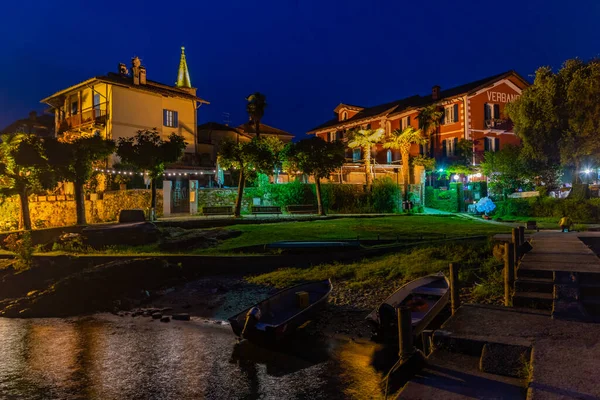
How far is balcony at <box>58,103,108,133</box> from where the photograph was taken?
40094mm

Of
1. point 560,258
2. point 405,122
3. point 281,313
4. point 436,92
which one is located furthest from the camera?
point 405,122

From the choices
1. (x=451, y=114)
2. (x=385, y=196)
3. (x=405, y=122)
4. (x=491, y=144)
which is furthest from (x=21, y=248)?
(x=491, y=144)

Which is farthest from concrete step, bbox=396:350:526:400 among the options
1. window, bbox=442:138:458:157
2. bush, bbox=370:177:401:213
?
window, bbox=442:138:458:157

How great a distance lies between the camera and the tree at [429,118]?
48469 mm

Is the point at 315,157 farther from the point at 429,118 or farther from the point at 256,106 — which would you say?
the point at 256,106

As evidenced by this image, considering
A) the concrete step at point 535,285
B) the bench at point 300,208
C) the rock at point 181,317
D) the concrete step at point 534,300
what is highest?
the bench at point 300,208

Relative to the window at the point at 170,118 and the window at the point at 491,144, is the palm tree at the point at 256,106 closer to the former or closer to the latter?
the window at the point at 170,118

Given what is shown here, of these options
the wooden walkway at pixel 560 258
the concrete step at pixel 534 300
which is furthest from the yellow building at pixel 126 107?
the concrete step at pixel 534 300

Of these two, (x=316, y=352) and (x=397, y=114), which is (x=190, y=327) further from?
(x=397, y=114)

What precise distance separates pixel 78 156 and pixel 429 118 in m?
33.9

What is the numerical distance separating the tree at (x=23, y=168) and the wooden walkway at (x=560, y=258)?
2809 cm

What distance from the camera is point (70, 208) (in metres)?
35.2

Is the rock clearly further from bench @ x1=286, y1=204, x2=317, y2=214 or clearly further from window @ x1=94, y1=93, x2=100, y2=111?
window @ x1=94, y1=93, x2=100, y2=111

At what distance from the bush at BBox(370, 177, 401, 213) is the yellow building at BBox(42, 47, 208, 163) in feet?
57.7
